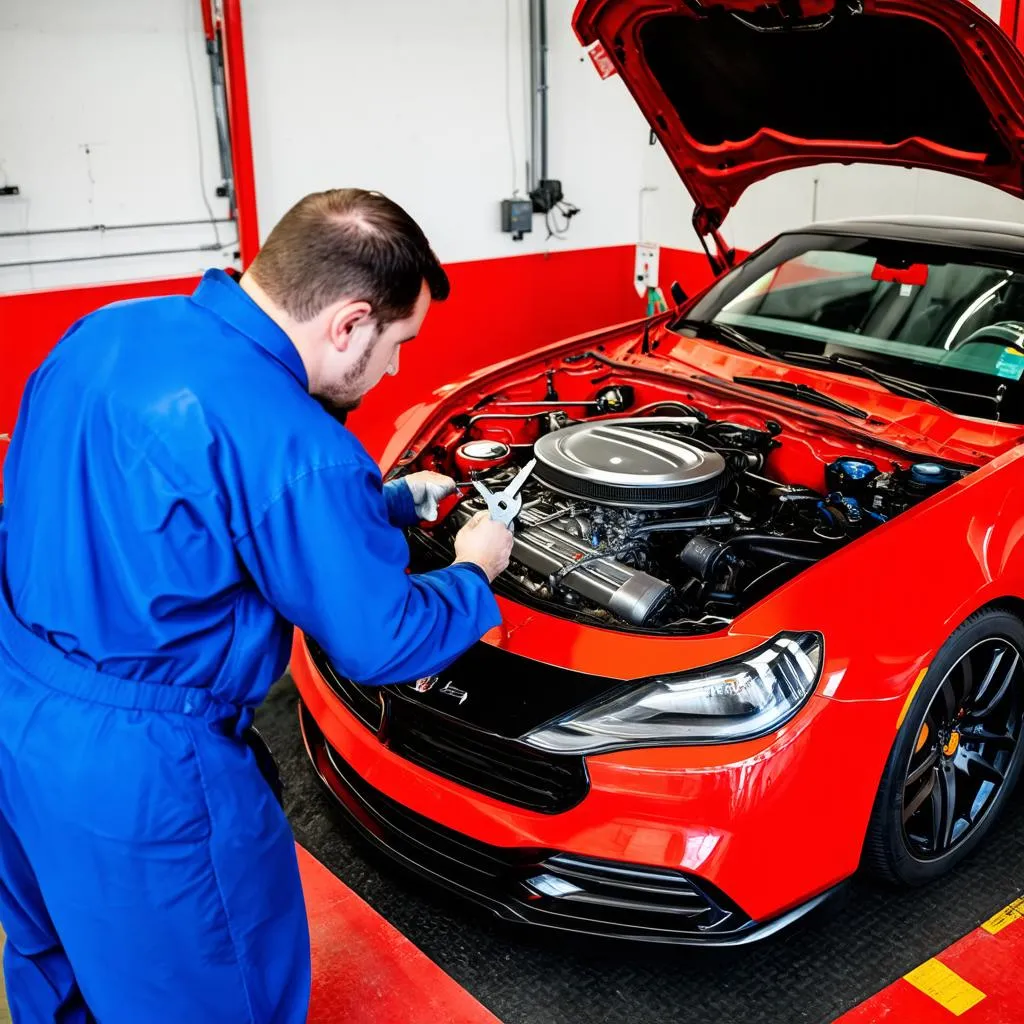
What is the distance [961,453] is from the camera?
2.66 meters

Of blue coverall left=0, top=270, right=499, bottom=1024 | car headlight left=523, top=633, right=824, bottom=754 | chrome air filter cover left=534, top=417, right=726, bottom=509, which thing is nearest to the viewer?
blue coverall left=0, top=270, right=499, bottom=1024

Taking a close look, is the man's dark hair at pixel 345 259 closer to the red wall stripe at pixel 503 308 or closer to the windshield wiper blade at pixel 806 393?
the windshield wiper blade at pixel 806 393

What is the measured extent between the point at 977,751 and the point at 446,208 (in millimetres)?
4640

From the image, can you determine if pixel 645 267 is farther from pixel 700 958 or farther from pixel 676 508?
pixel 700 958

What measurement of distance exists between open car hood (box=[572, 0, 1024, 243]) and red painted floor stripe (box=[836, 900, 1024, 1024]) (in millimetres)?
1852

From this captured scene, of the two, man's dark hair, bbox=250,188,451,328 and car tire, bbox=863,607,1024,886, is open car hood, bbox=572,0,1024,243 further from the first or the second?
man's dark hair, bbox=250,188,451,328

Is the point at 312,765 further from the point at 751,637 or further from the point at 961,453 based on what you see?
the point at 961,453

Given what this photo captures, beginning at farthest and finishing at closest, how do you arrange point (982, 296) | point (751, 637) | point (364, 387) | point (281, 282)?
point (982, 296) → point (751, 637) → point (364, 387) → point (281, 282)

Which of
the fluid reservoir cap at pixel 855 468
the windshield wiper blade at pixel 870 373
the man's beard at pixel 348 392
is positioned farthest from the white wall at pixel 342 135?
the man's beard at pixel 348 392

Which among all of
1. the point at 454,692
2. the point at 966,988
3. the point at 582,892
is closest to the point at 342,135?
the point at 454,692

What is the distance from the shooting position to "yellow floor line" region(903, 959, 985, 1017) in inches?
84.9

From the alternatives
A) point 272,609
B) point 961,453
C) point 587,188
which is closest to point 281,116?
point 587,188

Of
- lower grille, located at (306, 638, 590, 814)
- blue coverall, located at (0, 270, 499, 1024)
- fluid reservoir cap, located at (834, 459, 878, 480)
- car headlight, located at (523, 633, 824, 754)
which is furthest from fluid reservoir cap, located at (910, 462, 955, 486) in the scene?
blue coverall, located at (0, 270, 499, 1024)

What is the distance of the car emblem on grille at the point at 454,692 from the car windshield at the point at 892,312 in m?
1.54
